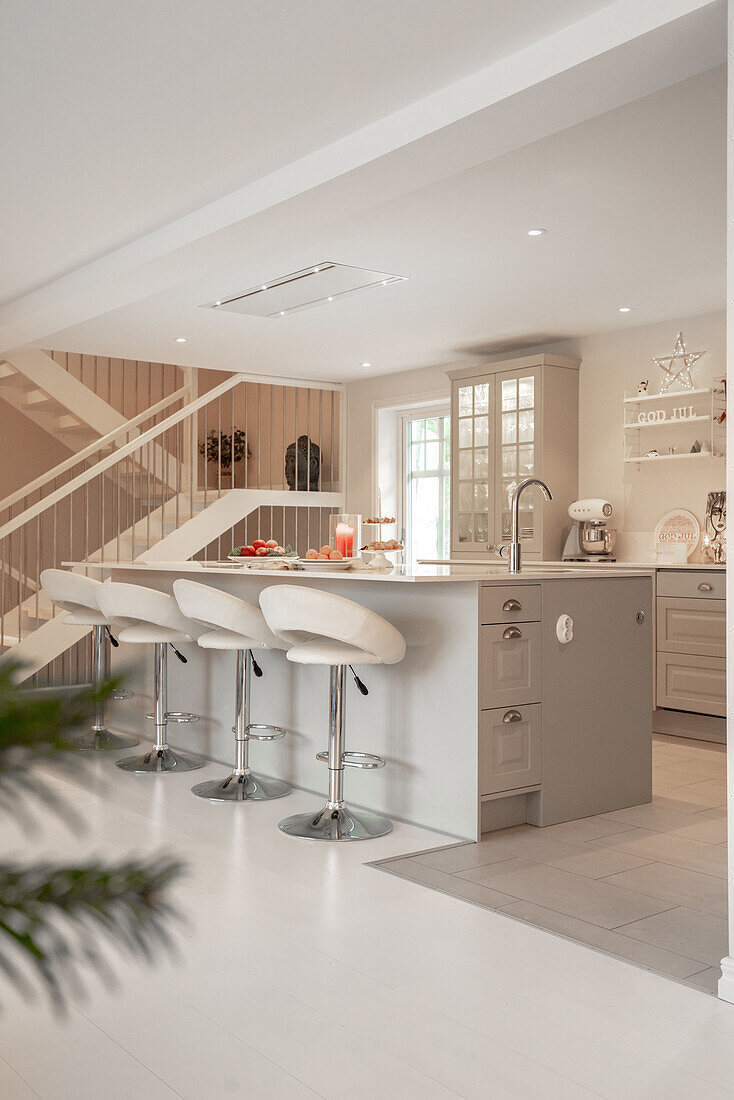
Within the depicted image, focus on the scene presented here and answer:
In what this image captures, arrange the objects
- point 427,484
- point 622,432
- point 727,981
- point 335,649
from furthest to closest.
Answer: point 427,484 → point 622,432 → point 335,649 → point 727,981

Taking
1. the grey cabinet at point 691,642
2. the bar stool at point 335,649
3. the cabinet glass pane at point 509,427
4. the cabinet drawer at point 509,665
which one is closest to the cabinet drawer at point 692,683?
the grey cabinet at point 691,642

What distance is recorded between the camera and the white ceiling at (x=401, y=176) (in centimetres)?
277

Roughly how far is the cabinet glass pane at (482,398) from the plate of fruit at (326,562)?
328cm

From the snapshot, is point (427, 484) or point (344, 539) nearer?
point (344, 539)

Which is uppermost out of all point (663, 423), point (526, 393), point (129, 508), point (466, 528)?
point (526, 393)

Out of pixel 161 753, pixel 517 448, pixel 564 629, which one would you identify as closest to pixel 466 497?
pixel 517 448

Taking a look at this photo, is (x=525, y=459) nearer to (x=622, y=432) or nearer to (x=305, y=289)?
(x=622, y=432)

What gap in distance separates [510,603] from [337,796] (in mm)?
937

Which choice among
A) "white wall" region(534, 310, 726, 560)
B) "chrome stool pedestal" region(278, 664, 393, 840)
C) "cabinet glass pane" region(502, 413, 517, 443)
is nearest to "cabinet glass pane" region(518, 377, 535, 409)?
"cabinet glass pane" region(502, 413, 517, 443)

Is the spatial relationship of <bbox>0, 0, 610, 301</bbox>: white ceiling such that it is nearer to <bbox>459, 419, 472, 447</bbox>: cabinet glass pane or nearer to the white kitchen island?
the white kitchen island

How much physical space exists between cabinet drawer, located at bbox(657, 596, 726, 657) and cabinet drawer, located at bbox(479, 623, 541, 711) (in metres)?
2.15

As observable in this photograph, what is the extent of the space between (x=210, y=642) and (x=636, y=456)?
12.3 ft

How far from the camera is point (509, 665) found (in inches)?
138

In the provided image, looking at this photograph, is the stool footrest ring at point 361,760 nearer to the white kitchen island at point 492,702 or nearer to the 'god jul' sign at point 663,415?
the white kitchen island at point 492,702
